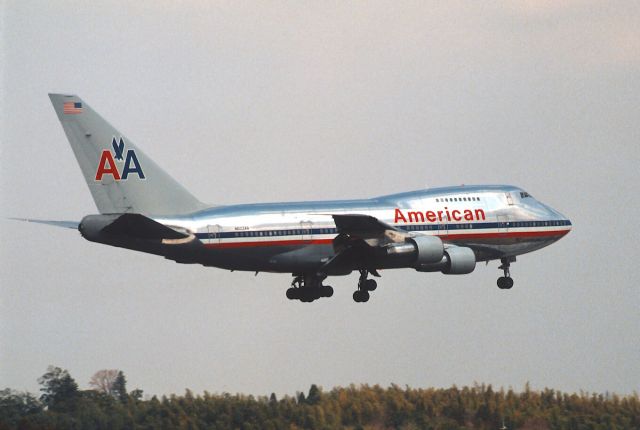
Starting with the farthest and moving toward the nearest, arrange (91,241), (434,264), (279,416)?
(279,416)
(434,264)
(91,241)

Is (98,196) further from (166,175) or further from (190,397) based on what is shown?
(190,397)

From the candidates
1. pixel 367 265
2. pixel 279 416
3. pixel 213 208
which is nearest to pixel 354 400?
pixel 279 416

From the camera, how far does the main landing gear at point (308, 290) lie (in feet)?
318

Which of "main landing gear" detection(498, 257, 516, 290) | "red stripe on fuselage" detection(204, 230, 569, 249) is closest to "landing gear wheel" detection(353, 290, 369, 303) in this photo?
"red stripe on fuselage" detection(204, 230, 569, 249)

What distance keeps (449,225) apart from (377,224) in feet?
21.2

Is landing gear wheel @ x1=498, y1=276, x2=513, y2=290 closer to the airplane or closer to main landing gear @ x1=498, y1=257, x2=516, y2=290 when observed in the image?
main landing gear @ x1=498, y1=257, x2=516, y2=290

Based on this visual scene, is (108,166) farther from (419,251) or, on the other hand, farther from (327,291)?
(419,251)

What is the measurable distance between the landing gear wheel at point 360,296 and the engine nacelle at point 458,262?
481cm

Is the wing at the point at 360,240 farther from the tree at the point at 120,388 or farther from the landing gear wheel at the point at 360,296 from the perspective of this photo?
the tree at the point at 120,388

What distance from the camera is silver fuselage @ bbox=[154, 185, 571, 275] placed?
89625mm

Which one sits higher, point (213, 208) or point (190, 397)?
point (213, 208)

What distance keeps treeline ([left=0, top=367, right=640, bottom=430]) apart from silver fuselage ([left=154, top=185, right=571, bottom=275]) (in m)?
9.65

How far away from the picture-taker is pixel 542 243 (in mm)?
99062

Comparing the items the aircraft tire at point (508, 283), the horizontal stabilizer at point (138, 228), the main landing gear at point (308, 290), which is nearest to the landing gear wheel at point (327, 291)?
the main landing gear at point (308, 290)
